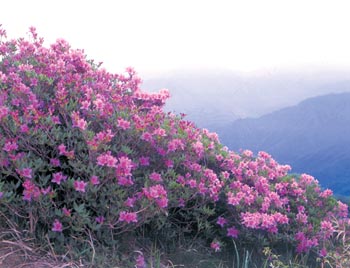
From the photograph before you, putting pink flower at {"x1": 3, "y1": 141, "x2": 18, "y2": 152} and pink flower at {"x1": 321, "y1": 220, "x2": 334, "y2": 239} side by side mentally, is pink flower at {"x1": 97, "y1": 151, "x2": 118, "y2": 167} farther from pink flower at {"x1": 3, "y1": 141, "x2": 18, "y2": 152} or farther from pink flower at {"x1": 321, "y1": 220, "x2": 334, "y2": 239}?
pink flower at {"x1": 321, "y1": 220, "x2": 334, "y2": 239}

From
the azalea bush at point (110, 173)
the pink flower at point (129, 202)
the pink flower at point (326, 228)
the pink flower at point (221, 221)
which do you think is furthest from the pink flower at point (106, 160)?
the pink flower at point (326, 228)

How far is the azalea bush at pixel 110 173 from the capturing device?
370 cm

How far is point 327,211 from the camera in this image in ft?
19.2

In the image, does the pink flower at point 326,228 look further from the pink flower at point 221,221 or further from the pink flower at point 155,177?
the pink flower at point 155,177

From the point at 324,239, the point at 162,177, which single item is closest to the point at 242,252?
the point at 324,239

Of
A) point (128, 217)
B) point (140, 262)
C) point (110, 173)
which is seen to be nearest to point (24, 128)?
point (110, 173)

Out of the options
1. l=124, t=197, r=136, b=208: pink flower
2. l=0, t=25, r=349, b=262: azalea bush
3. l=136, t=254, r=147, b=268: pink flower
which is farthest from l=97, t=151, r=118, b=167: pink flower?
l=136, t=254, r=147, b=268: pink flower

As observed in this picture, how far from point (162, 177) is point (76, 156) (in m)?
0.77

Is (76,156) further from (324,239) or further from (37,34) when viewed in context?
(324,239)

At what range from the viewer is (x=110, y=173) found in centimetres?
364

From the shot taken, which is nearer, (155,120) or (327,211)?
(155,120)

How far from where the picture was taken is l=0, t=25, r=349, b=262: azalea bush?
370 cm

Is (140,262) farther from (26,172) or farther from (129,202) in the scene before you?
(26,172)

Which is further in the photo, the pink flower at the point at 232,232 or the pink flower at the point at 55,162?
the pink flower at the point at 232,232
